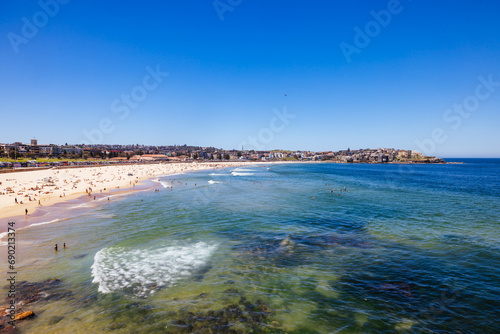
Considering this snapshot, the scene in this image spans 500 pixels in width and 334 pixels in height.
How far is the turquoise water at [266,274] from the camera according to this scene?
960cm

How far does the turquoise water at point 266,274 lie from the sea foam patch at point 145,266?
66mm

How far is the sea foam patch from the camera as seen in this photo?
1233 cm

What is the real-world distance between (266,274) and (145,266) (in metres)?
7.17

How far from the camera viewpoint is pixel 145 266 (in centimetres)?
1436

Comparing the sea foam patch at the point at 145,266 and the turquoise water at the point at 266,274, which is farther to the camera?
the sea foam patch at the point at 145,266

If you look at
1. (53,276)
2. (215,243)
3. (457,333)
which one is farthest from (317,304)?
(53,276)

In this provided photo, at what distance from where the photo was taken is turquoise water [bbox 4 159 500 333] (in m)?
9.60

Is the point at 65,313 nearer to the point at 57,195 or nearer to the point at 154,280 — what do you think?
the point at 154,280

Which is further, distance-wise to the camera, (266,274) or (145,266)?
(145,266)

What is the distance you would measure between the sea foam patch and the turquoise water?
0.22ft

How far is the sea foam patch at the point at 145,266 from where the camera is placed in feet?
40.5

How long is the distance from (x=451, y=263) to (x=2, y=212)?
134 feet

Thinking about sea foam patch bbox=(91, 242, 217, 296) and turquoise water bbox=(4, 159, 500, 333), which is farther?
sea foam patch bbox=(91, 242, 217, 296)

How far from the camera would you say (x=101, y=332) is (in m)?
8.84
